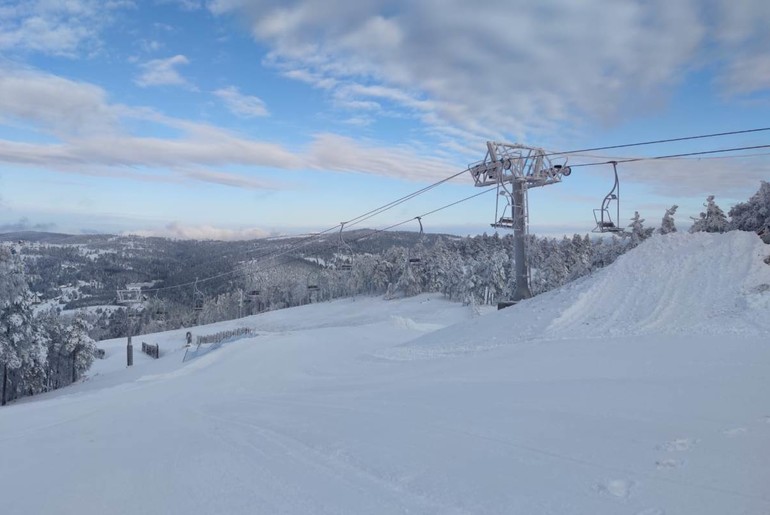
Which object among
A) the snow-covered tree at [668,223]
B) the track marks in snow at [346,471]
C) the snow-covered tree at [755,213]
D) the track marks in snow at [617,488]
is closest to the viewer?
the track marks in snow at [617,488]

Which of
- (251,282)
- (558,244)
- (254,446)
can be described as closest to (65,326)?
(254,446)

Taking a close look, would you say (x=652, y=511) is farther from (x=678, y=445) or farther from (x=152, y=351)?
(x=152, y=351)

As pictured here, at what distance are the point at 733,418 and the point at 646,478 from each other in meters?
1.95

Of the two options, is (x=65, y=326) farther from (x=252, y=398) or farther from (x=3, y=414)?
(x=252, y=398)

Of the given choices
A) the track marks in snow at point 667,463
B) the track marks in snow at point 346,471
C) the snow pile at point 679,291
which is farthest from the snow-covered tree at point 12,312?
the track marks in snow at point 667,463

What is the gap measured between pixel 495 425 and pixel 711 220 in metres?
18.0

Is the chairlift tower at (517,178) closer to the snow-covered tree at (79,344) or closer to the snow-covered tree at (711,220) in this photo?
the snow-covered tree at (711,220)

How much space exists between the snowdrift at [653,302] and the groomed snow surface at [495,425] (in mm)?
68

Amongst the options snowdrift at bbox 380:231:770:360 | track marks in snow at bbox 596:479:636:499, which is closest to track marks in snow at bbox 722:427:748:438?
track marks in snow at bbox 596:479:636:499

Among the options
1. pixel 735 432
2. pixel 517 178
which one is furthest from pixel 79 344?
pixel 735 432

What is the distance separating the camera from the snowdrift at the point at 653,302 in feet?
40.5

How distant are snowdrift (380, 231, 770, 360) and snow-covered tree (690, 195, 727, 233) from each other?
3.80 meters

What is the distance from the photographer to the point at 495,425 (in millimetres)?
6895

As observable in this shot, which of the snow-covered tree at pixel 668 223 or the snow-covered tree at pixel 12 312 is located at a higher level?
the snow-covered tree at pixel 668 223
